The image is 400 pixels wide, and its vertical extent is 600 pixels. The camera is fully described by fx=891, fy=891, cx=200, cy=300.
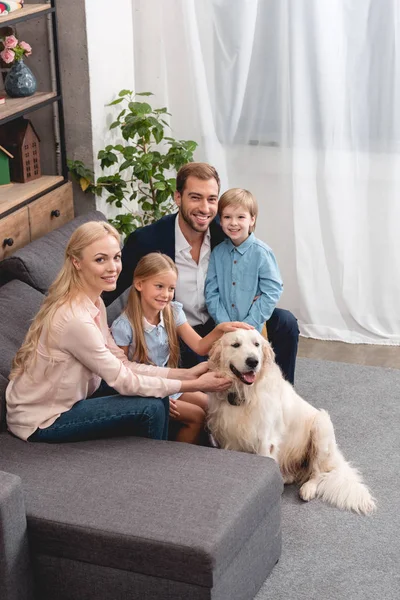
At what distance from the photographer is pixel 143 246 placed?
137 inches

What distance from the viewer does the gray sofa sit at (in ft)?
7.54

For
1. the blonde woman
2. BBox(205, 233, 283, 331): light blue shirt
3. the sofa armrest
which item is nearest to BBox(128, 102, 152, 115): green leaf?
BBox(205, 233, 283, 331): light blue shirt

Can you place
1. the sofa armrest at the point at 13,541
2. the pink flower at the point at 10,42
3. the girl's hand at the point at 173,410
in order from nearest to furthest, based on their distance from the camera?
1. the sofa armrest at the point at 13,541
2. the girl's hand at the point at 173,410
3. the pink flower at the point at 10,42

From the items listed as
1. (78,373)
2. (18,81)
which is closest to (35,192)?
(18,81)

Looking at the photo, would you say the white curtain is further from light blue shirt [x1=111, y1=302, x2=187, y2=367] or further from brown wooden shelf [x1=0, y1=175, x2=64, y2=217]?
light blue shirt [x1=111, y1=302, x2=187, y2=367]

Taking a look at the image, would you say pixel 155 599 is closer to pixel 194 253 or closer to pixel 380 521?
pixel 380 521

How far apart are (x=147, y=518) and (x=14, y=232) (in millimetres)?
1652

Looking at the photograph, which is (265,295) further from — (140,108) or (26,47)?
(26,47)

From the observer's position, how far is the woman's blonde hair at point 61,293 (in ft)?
8.96

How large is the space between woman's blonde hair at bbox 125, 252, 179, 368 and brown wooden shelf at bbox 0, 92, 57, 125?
965mm

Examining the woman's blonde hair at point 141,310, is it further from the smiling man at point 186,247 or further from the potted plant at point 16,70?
the potted plant at point 16,70

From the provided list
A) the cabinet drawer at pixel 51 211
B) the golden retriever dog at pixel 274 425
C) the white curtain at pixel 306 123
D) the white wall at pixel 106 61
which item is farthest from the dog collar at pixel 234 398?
the white curtain at pixel 306 123

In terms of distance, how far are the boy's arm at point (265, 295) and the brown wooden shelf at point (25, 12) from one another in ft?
4.46

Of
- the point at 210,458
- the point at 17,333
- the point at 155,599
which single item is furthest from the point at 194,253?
the point at 155,599
